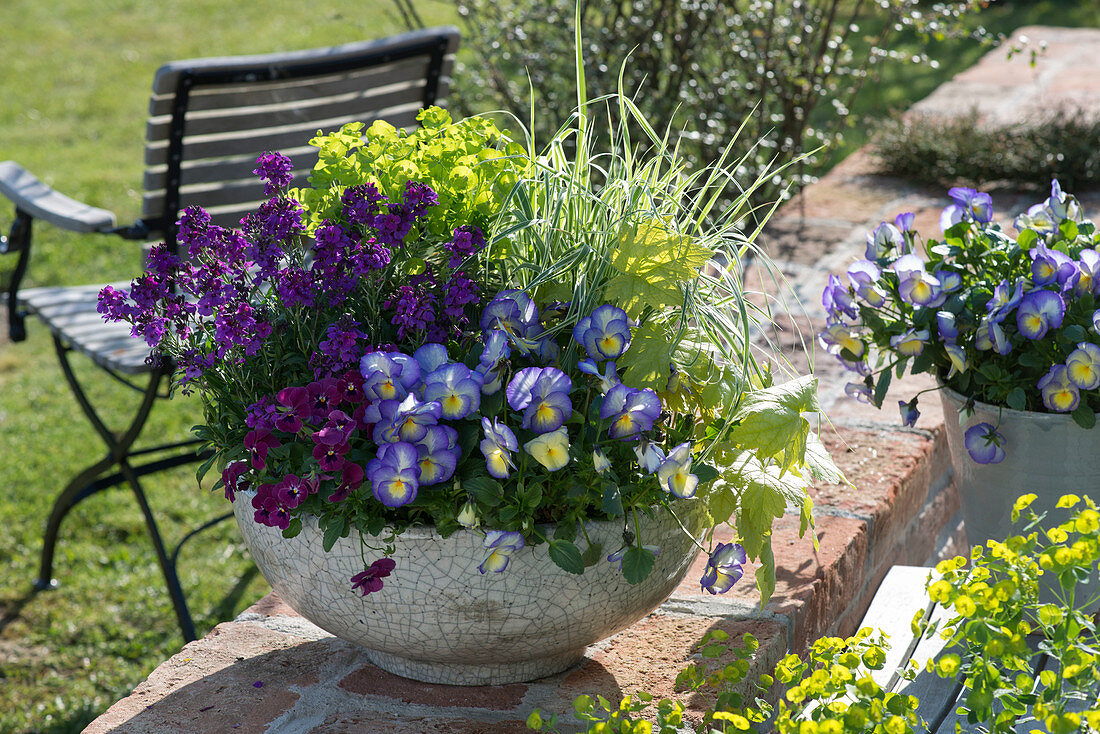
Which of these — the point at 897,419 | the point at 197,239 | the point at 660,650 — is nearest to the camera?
the point at 197,239

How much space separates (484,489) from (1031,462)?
0.86 meters

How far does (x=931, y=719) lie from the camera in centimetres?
135

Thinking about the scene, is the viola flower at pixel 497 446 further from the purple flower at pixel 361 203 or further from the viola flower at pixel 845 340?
the viola flower at pixel 845 340

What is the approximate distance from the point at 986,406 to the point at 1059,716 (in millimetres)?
738

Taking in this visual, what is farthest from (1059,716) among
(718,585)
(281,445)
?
(281,445)

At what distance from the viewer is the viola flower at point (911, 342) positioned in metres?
1.53

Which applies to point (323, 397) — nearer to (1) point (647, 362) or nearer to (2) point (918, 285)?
(1) point (647, 362)

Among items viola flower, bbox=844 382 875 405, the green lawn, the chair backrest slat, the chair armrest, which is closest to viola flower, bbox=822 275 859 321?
viola flower, bbox=844 382 875 405

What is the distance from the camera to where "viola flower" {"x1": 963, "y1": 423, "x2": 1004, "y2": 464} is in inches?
60.7

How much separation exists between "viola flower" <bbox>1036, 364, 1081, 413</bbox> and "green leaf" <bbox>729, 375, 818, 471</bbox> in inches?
16.5

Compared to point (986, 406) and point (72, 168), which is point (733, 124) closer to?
point (986, 406)

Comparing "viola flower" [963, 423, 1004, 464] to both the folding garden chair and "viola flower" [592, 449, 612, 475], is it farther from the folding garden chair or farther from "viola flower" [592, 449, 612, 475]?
the folding garden chair

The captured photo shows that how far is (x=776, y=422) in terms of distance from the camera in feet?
3.95

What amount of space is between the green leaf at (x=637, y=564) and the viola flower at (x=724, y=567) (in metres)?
0.11
